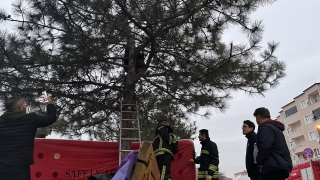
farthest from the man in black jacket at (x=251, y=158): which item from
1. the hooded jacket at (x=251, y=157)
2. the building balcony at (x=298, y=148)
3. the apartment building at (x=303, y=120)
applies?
the building balcony at (x=298, y=148)

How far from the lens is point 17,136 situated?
3506 mm

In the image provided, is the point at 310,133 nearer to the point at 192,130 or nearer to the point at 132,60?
the point at 192,130

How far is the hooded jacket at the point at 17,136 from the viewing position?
11.3 feet

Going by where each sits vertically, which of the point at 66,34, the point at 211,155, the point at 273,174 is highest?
the point at 66,34

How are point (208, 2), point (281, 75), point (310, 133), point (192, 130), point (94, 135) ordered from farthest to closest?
point (310, 133) < point (192, 130) < point (94, 135) < point (281, 75) < point (208, 2)

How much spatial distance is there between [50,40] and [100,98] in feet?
6.11

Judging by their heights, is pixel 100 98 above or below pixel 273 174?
above

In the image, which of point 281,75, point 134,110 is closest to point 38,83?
point 134,110

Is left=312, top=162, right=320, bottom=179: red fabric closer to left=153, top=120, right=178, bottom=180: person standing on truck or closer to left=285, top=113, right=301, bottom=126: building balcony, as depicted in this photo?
left=153, top=120, right=178, bottom=180: person standing on truck

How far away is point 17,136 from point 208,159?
11.1ft

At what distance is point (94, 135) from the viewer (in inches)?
329

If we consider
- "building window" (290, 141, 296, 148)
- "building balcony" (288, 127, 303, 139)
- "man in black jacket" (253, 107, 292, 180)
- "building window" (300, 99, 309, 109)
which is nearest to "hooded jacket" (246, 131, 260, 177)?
"man in black jacket" (253, 107, 292, 180)

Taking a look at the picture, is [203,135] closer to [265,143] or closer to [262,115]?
[262,115]

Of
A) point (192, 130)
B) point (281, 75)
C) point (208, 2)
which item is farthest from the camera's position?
point (192, 130)
